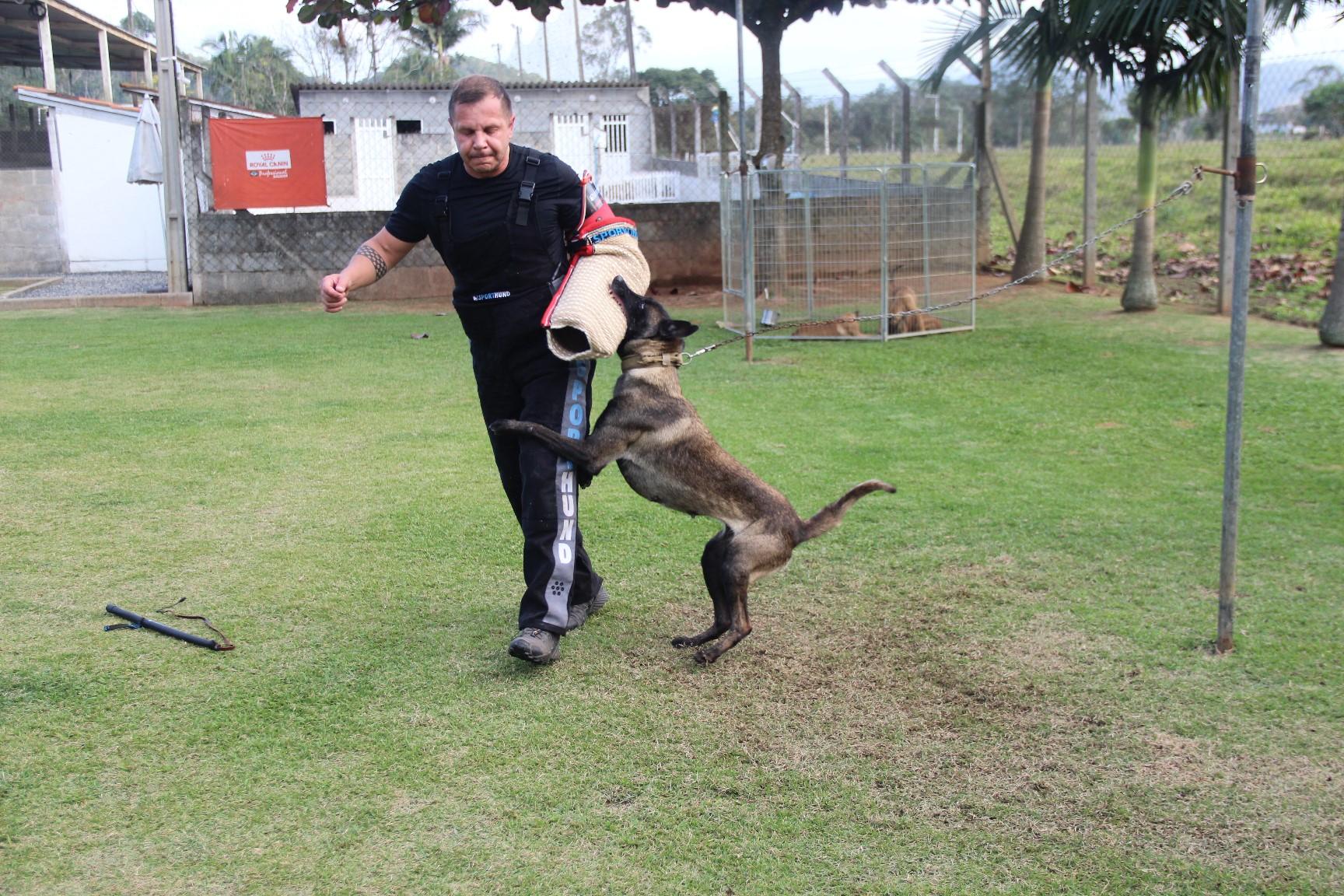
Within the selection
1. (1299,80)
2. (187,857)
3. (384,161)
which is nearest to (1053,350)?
(1299,80)

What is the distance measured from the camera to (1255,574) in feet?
15.2

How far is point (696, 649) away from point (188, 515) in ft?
9.68

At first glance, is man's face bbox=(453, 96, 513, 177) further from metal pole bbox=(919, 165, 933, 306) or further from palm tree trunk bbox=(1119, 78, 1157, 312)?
palm tree trunk bbox=(1119, 78, 1157, 312)

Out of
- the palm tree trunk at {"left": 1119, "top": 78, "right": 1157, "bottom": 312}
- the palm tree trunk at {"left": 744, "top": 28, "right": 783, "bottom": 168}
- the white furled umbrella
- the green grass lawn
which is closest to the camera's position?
the green grass lawn

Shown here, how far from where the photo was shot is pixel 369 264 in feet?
13.2

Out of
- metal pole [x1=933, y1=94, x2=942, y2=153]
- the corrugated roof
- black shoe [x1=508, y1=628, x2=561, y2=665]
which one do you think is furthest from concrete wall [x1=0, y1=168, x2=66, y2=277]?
black shoe [x1=508, y1=628, x2=561, y2=665]

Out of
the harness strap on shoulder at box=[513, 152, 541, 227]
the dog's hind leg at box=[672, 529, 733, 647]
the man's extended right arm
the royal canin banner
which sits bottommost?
the dog's hind leg at box=[672, 529, 733, 647]

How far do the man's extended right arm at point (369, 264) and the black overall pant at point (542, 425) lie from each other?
0.39 m

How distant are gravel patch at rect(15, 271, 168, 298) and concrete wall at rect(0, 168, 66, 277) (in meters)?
2.15

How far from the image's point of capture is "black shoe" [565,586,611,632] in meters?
4.20

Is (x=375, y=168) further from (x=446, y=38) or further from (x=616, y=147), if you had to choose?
(x=446, y=38)

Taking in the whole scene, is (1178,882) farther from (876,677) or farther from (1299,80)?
(1299,80)

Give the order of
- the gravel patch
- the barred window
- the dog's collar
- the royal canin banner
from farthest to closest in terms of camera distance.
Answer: the barred window → the gravel patch → the royal canin banner → the dog's collar

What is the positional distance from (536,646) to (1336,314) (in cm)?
850
